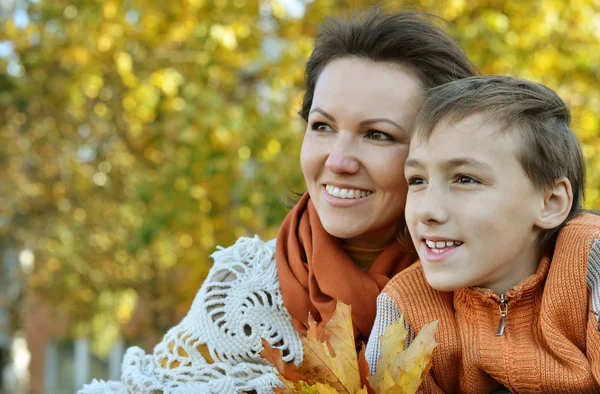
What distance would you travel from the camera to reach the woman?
2633mm

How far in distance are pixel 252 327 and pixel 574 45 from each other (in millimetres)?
5946

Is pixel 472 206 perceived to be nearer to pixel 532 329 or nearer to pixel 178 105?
pixel 532 329

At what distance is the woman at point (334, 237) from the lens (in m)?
2.63

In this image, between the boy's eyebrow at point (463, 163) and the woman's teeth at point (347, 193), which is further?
the woman's teeth at point (347, 193)

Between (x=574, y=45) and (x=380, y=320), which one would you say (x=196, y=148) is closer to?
(x=574, y=45)

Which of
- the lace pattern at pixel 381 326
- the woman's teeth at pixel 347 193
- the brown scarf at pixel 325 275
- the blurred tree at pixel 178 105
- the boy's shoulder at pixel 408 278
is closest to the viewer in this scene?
the lace pattern at pixel 381 326

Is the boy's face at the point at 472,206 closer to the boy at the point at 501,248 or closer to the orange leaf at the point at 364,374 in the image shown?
the boy at the point at 501,248

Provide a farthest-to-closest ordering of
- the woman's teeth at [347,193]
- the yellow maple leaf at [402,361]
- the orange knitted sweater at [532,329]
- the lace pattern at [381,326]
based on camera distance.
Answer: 1. the woman's teeth at [347,193]
2. the lace pattern at [381,326]
3. the orange knitted sweater at [532,329]
4. the yellow maple leaf at [402,361]

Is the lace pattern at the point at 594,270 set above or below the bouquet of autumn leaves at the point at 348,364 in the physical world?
above

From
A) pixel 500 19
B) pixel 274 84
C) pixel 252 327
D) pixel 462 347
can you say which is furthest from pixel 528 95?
pixel 274 84

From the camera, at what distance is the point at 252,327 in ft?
8.89

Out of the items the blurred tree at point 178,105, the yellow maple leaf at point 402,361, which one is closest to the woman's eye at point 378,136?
the yellow maple leaf at point 402,361

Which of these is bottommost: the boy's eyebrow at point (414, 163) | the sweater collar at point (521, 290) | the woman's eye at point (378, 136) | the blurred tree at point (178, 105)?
the sweater collar at point (521, 290)

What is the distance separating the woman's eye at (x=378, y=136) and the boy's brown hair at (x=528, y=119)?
337mm
